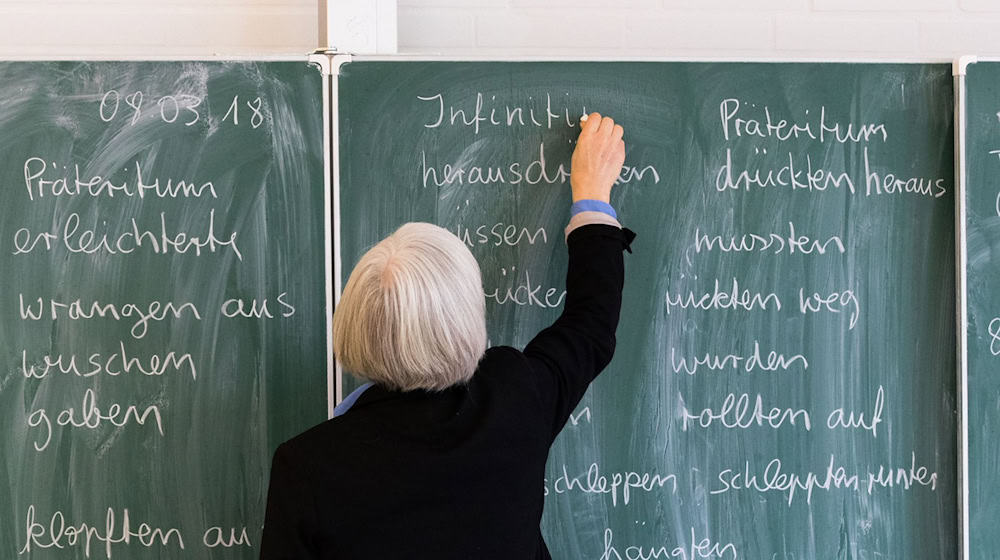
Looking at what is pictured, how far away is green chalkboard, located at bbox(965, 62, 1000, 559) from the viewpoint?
1613 millimetres

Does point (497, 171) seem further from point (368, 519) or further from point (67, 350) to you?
point (67, 350)

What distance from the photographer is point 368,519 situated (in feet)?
3.64

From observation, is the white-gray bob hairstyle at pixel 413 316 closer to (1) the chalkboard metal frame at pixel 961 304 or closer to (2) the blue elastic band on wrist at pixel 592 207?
(2) the blue elastic band on wrist at pixel 592 207

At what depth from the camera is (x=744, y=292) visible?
1.62m

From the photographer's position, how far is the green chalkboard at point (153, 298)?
1.54m

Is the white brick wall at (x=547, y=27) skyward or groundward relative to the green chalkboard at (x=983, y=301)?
skyward

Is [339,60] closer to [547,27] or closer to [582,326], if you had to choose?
[547,27]

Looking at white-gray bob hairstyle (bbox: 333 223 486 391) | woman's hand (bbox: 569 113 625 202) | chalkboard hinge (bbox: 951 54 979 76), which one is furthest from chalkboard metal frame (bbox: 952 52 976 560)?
white-gray bob hairstyle (bbox: 333 223 486 391)

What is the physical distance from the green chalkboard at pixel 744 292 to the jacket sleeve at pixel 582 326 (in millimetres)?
176

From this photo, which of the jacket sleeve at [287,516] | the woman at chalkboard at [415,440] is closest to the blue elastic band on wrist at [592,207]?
the woman at chalkboard at [415,440]

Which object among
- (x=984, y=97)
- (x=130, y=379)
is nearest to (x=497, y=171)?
(x=130, y=379)

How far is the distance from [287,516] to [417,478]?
184 millimetres

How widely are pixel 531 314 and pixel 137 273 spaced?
0.75 meters

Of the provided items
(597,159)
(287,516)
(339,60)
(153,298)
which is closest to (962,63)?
(597,159)
